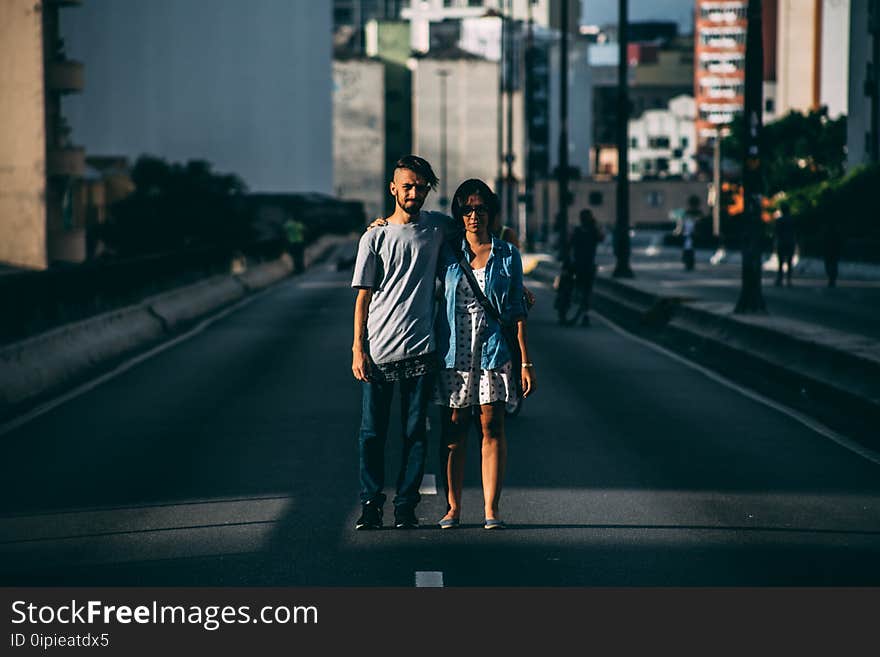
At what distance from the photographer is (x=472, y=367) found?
937 cm

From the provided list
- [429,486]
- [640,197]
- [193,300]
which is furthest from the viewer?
[640,197]

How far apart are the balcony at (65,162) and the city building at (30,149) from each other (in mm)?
37

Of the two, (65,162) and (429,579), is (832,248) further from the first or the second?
(429,579)

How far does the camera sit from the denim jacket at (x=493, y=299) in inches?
368

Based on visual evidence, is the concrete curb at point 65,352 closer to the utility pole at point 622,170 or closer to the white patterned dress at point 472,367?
the white patterned dress at point 472,367

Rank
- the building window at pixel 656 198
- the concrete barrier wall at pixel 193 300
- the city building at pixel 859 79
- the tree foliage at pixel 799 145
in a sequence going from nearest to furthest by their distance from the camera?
1. the concrete barrier wall at pixel 193 300
2. the city building at pixel 859 79
3. the tree foliage at pixel 799 145
4. the building window at pixel 656 198

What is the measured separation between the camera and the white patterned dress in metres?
9.36

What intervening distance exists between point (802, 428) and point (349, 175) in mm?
Answer: 147754

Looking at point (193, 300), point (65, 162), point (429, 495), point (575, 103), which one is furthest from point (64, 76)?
point (575, 103)

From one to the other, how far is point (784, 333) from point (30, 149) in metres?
48.8

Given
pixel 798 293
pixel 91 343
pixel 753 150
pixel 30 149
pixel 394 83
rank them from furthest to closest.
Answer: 1. pixel 394 83
2. pixel 30 149
3. pixel 798 293
4. pixel 753 150
5. pixel 91 343

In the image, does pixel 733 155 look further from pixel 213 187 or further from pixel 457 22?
pixel 457 22

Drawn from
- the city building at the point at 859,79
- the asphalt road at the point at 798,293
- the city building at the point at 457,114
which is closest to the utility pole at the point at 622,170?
the asphalt road at the point at 798,293

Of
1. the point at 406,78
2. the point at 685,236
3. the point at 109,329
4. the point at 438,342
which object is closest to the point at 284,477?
the point at 438,342
